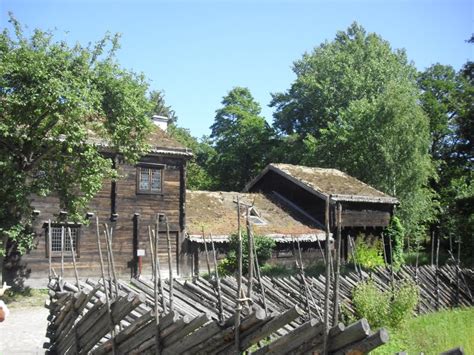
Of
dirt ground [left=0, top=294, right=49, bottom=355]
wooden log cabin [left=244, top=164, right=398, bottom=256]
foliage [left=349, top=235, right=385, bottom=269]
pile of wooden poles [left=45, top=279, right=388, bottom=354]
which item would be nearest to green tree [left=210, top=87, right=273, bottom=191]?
wooden log cabin [left=244, top=164, right=398, bottom=256]

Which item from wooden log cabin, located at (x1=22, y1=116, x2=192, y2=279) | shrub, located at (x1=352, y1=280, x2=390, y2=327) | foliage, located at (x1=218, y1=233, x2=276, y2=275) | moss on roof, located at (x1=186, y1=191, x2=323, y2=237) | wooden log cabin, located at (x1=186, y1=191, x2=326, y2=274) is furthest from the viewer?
moss on roof, located at (x1=186, y1=191, x2=323, y2=237)

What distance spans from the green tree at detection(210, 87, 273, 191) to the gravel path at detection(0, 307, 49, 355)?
2668 cm

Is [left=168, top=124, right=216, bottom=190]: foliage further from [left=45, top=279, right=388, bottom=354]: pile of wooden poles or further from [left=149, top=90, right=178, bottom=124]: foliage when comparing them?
[left=45, top=279, right=388, bottom=354]: pile of wooden poles

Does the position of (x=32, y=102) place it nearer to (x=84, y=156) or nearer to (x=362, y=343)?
(x=84, y=156)

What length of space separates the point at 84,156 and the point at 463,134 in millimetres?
12814

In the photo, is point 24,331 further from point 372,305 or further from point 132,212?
point 132,212

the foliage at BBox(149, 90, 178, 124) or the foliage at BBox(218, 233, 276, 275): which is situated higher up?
the foliage at BBox(149, 90, 178, 124)

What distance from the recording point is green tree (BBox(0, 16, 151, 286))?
14.8 meters

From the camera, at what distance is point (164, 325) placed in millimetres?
5551

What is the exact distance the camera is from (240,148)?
133 ft

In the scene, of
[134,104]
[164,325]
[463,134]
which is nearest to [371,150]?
[463,134]

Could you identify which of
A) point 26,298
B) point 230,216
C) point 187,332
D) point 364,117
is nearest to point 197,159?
point 364,117

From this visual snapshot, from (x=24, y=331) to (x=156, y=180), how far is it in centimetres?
1172

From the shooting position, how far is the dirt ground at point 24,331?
9.56 metres
